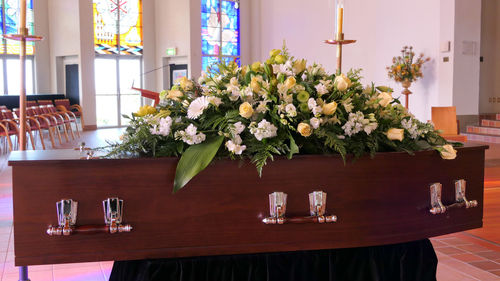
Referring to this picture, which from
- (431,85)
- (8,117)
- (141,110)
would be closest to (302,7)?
(431,85)

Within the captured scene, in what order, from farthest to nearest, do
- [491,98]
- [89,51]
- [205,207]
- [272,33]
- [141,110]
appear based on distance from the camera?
[272,33] < [89,51] < [491,98] < [141,110] < [205,207]

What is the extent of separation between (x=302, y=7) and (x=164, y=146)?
13.4m

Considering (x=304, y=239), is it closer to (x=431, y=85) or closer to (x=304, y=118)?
(x=304, y=118)

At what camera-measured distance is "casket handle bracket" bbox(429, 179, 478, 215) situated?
1477mm

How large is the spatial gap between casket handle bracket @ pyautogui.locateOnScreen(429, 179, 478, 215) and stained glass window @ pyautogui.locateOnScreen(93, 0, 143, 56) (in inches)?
558

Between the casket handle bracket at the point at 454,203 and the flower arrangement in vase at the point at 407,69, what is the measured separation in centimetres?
866

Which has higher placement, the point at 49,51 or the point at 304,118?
the point at 49,51

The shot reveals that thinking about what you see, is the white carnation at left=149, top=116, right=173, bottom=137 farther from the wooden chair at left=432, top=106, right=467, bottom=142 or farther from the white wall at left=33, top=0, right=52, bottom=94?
the white wall at left=33, top=0, right=52, bottom=94

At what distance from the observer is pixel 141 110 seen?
1.54 m

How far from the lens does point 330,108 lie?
1397mm

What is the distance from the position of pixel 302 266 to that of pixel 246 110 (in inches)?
19.6

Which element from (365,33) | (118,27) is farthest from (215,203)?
(118,27)

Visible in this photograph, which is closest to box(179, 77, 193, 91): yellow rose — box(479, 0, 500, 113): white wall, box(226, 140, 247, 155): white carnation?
box(226, 140, 247, 155): white carnation

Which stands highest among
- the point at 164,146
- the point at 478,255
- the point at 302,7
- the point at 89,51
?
the point at 302,7
